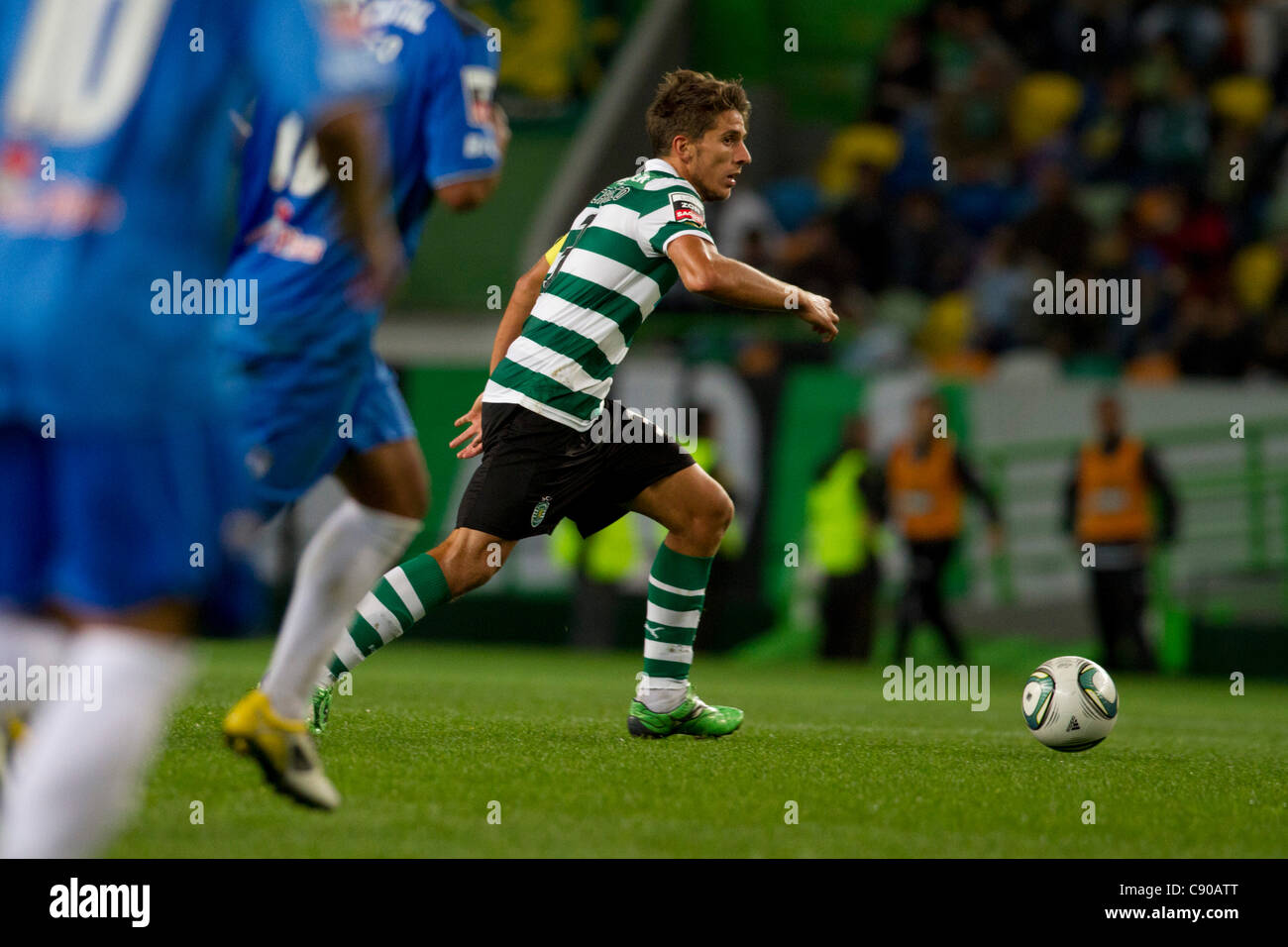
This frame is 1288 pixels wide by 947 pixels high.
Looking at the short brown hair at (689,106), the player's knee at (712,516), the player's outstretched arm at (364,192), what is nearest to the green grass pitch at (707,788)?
the player's knee at (712,516)

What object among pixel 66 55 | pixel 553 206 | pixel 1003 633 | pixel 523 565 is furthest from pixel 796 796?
pixel 553 206

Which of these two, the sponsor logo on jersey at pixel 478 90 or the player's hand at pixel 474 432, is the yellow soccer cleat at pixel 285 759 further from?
the player's hand at pixel 474 432

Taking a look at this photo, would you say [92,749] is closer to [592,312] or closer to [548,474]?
[548,474]

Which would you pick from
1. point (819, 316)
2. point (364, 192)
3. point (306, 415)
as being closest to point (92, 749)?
point (364, 192)

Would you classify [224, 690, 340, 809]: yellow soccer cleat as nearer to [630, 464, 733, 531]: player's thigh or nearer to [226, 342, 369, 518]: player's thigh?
[226, 342, 369, 518]: player's thigh

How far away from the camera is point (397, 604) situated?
6.21 m

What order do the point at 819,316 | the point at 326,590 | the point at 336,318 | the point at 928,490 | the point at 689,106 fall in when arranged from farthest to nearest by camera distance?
the point at 928,490, the point at 689,106, the point at 819,316, the point at 336,318, the point at 326,590

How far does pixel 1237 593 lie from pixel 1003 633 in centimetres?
181

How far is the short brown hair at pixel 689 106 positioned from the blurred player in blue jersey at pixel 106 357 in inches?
140

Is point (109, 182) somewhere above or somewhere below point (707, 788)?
above

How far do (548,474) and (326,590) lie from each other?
1.45 m

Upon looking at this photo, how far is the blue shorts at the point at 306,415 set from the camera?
16.5 ft
